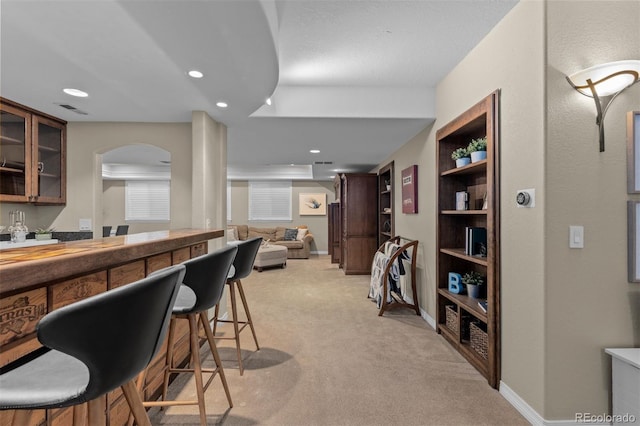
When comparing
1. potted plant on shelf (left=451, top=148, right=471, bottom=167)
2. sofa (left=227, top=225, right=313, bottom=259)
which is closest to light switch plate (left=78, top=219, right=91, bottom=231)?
potted plant on shelf (left=451, top=148, right=471, bottom=167)

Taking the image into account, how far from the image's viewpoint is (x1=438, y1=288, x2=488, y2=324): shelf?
2191 millimetres

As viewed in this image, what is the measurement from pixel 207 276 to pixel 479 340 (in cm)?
212

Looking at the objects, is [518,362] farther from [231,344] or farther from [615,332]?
[231,344]

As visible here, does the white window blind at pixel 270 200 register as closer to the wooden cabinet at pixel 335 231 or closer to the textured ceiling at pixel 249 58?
the wooden cabinet at pixel 335 231

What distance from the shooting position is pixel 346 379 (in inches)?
83.7

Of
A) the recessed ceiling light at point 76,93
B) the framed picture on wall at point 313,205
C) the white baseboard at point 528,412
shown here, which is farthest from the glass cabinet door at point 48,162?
the framed picture on wall at point 313,205

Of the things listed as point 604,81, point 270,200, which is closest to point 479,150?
point 604,81

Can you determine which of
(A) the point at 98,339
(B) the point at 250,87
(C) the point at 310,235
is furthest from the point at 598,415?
(C) the point at 310,235

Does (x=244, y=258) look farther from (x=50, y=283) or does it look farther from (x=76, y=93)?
(x=76, y=93)

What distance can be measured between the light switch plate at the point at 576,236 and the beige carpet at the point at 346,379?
1.06 m

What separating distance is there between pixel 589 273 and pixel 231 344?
8.80ft

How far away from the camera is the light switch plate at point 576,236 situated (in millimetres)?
1595

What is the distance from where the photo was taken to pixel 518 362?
1800 millimetres

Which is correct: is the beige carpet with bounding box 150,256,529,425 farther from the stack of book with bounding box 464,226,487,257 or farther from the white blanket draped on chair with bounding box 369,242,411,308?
A: the stack of book with bounding box 464,226,487,257
